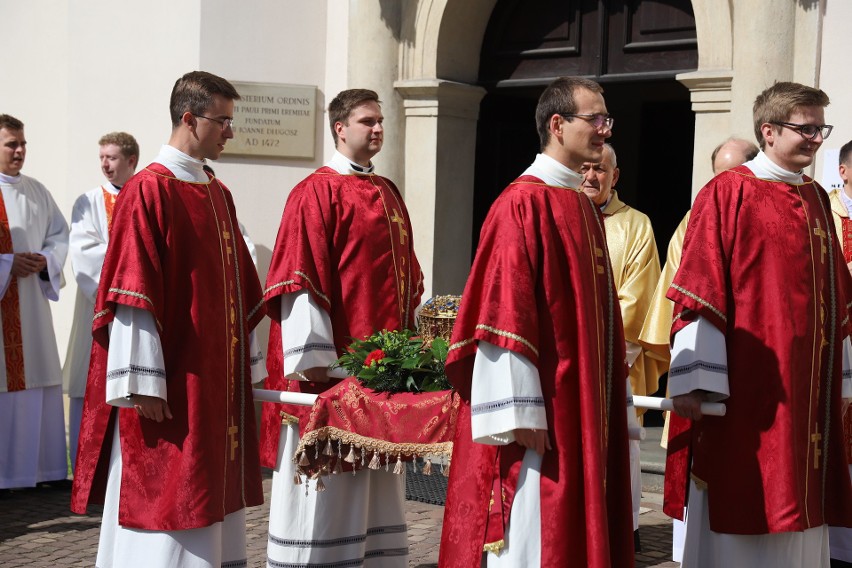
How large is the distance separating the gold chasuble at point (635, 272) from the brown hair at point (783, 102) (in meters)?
1.75

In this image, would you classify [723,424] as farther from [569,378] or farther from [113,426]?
[113,426]

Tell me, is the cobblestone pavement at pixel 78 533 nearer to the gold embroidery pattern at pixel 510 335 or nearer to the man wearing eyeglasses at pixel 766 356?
the man wearing eyeglasses at pixel 766 356

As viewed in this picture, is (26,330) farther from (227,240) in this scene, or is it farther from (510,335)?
(510,335)

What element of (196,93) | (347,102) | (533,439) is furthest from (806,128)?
(196,93)

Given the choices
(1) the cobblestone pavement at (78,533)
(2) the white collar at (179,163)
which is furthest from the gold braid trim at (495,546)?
(1) the cobblestone pavement at (78,533)

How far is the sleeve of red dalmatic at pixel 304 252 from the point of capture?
18.1ft

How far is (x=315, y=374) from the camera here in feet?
18.2

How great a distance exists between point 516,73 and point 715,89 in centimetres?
206

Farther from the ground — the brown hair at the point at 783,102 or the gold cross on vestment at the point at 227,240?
the brown hair at the point at 783,102

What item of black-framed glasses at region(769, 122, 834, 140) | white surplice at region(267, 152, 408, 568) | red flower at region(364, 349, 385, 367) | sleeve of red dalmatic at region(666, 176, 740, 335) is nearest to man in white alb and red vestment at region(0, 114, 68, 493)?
white surplice at region(267, 152, 408, 568)

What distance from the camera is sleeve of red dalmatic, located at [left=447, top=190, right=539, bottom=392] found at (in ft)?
13.1

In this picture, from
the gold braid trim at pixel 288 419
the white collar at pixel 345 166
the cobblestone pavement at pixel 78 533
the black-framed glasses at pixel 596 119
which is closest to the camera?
the black-framed glasses at pixel 596 119

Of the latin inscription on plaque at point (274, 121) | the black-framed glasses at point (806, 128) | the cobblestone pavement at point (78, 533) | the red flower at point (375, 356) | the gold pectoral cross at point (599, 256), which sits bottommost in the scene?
the cobblestone pavement at point (78, 533)

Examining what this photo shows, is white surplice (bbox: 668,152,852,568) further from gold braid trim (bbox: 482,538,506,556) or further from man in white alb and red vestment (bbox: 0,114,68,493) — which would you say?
man in white alb and red vestment (bbox: 0,114,68,493)
